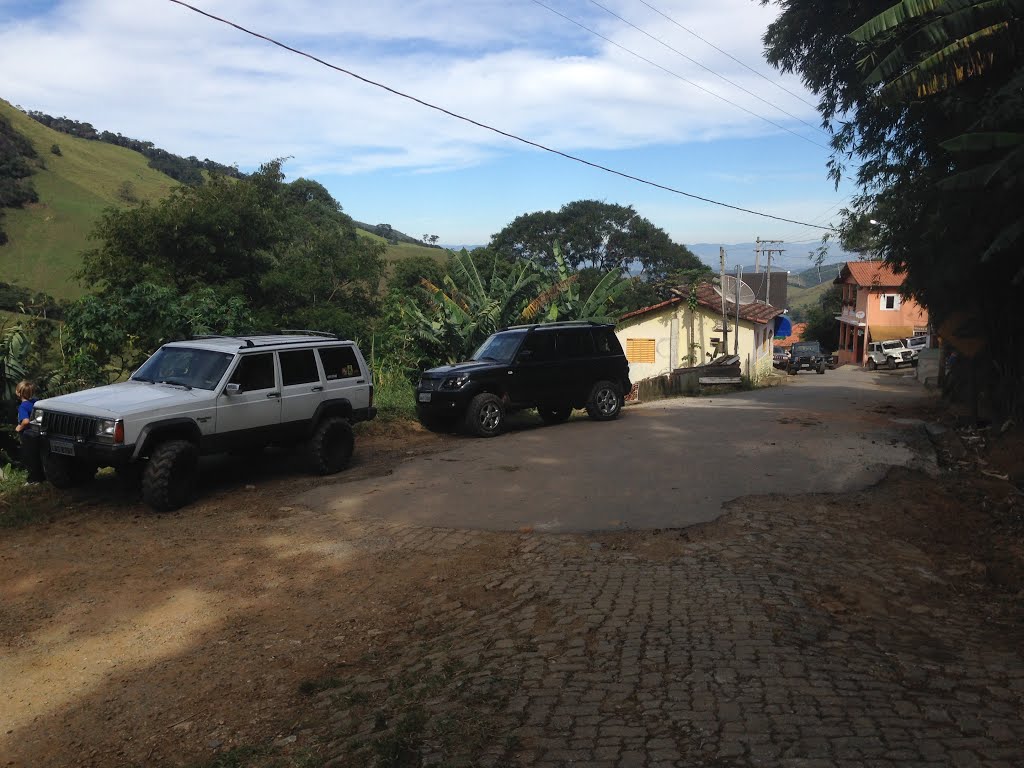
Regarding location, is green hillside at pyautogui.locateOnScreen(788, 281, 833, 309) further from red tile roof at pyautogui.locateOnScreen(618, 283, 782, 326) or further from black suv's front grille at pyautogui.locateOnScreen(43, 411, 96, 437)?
black suv's front grille at pyautogui.locateOnScreen(43, 411, 96, 437)

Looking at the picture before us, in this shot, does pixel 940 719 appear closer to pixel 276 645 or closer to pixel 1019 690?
pixel 1019 690

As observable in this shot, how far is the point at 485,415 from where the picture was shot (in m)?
14.0

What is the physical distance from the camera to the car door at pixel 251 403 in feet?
31.1

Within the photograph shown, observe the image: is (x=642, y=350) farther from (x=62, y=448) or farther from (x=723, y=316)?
(x=62, y=448)

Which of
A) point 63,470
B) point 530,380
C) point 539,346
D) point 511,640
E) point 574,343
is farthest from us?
point 574,343

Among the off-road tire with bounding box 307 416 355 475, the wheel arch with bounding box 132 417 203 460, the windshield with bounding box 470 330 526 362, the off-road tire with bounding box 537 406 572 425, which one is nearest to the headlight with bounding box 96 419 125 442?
the wheel arch with bounding box 132 417 203 460

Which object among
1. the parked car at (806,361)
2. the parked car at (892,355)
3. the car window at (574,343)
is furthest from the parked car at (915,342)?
the car window at (574,343)

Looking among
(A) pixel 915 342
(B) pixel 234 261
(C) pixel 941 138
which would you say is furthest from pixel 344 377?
(A) pixel 915 342

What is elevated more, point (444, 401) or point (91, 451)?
point (444, 401)

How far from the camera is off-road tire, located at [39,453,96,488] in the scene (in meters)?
9.04

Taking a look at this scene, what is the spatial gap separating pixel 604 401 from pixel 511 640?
35.8ft

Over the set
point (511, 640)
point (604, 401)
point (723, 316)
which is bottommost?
point (511, 640)

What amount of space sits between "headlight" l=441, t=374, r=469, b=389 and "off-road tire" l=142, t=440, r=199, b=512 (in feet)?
17.7

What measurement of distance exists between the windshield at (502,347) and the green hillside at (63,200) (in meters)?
32.5
